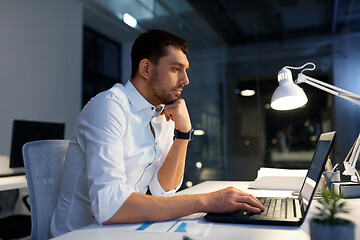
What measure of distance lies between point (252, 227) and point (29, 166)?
3.03 feet

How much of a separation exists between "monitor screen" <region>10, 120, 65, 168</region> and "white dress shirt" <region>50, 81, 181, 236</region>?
61.2 inches

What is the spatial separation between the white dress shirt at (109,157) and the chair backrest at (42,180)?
0.19ft

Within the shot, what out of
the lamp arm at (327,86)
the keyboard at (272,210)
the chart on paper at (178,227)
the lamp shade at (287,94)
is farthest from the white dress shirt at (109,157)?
the lamp arm at (327,86)

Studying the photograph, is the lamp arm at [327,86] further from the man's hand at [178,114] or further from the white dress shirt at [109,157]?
the white dress shirt at [109,157]

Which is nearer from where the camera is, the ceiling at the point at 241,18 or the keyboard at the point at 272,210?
the keyboard at the point at 272,210

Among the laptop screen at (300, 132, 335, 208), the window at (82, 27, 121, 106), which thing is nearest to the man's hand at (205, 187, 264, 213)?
the laptop screen at (300, 132, 335, 208)

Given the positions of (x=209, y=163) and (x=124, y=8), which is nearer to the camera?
(x=209, y=163)

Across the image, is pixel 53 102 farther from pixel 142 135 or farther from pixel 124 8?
pixel 142 135

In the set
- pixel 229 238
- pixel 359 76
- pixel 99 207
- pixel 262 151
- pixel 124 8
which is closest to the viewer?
pixel 229 238

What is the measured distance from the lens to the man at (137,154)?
94cm

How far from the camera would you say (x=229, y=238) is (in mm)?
779

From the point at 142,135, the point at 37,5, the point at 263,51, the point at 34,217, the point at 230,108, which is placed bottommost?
the point at 34,217

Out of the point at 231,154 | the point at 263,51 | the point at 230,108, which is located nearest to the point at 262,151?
the point at 231,154

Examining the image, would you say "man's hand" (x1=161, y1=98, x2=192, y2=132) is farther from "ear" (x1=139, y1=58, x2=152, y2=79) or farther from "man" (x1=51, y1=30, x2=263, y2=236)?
"ear" (x1=139, y1=58, x2=152, y2=79)
